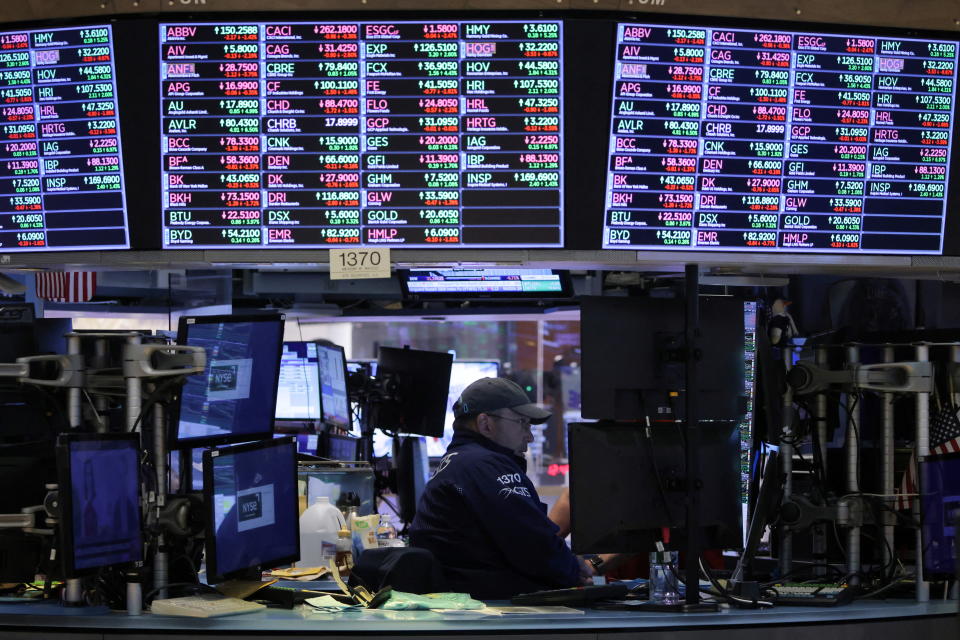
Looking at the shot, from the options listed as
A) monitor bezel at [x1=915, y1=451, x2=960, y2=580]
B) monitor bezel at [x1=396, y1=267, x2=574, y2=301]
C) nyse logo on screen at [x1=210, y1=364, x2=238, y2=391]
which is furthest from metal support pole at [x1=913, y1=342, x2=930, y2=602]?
monitor bezel at [x1=396, y1=267, x2=574, y2=301]

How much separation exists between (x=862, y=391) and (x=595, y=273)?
4.05 m

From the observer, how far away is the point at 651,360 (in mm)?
3400

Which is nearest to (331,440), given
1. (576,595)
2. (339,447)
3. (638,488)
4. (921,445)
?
(339,447)

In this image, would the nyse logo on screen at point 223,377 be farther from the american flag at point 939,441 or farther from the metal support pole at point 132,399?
the american flag at point 939,441

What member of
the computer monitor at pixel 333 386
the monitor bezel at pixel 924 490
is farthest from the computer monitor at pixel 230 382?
the computer monitor at pixel 333 386

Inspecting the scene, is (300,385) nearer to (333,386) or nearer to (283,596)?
(333,386)

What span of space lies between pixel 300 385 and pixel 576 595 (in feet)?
13.0

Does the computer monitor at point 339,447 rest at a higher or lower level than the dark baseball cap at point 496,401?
lower

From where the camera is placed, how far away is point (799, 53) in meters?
3.78

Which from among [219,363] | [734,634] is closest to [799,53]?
[734,634]

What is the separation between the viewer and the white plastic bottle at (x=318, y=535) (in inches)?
171

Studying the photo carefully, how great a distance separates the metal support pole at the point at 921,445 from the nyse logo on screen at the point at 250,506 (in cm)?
204

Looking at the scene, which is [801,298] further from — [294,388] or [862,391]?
[294,388]

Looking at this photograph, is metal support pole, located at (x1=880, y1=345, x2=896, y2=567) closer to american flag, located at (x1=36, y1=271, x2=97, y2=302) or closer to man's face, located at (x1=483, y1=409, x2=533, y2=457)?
man's face, located at (x1=483, y1=409, x2=533, y2=457)
